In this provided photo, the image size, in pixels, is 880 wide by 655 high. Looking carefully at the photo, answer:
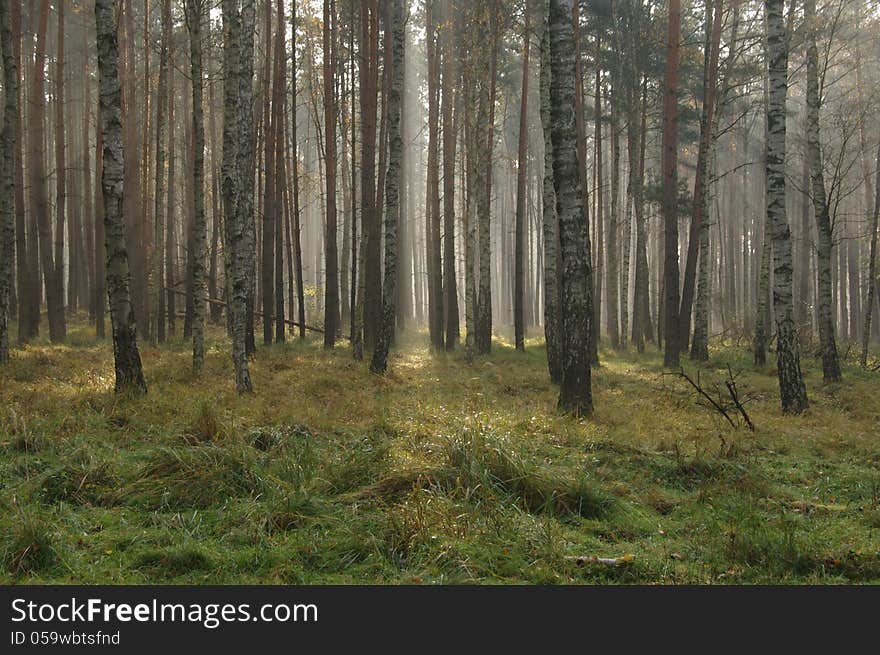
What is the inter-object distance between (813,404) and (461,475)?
8.92 metres

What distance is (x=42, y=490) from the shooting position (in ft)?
18.9

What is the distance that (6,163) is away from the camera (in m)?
13.5

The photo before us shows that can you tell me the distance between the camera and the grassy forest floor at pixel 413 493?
4.60m

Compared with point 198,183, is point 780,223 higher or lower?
lower

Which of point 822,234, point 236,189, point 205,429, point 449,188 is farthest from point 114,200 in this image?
point 822,234

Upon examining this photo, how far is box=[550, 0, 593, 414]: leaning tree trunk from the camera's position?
9992 mm

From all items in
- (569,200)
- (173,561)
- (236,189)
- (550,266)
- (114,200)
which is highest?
(236,189)

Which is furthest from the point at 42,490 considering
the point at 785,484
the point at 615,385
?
the point at 615,385

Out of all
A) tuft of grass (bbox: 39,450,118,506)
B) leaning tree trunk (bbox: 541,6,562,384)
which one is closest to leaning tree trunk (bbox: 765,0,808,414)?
leaning tree trunk (bbox: 541,6,562,384)

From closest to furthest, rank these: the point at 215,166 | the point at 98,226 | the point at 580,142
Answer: the point at 98,226
the point at 580,142
the point at 215,166

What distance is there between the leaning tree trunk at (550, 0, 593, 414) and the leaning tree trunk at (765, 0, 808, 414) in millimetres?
3215

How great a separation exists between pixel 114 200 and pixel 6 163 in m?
5.24

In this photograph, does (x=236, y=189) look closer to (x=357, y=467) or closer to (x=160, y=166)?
(x=160, y=166)

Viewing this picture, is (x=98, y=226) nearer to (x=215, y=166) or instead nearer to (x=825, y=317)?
(x=215, y=166)
